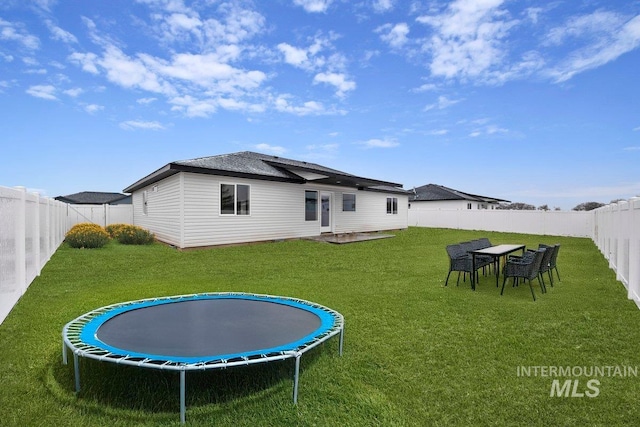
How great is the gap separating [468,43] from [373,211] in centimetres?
1125

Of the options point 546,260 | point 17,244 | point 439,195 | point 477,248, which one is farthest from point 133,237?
point 439,195

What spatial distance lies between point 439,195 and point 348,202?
17670mm

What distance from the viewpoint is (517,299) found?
18.9 ft

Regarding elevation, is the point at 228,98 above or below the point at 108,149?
above

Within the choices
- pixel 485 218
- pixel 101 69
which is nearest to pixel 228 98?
pixel 101 69

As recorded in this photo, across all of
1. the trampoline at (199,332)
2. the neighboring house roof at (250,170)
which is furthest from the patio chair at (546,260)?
the neighboring house roof at (250,170)

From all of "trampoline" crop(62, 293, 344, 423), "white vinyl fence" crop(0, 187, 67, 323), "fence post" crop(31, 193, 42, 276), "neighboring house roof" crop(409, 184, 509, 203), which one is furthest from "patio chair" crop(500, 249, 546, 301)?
"neighboring house roof" crop(409, 184, 509, 203)

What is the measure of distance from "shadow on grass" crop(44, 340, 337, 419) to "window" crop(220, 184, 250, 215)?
945 cm

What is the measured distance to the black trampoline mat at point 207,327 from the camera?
288 cm

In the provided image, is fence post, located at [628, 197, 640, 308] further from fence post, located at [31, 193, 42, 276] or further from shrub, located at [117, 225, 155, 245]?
shrub, located at [117, 225, 155, 245]

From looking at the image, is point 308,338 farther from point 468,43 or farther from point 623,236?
point 468,43

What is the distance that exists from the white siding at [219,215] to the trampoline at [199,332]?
25.3 ft

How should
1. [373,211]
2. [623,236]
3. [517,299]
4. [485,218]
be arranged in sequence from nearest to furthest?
[517,299]
[623,236]
[373,211]
[485,218]

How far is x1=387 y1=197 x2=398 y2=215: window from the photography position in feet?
72.1
